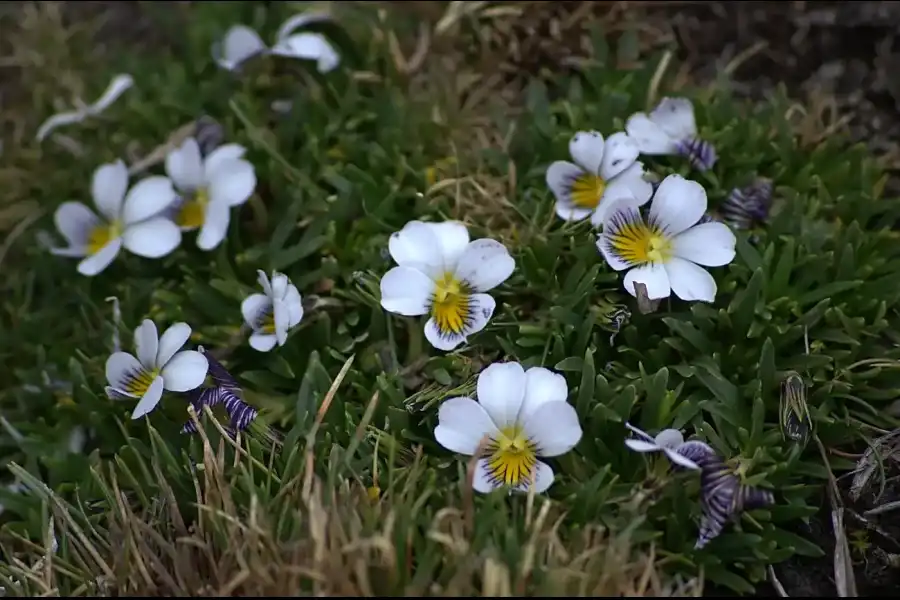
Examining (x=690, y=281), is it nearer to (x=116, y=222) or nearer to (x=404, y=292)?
(x=404, y=292)

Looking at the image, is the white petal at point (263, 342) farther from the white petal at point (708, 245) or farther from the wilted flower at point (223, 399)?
the white petal at point (708, 245)

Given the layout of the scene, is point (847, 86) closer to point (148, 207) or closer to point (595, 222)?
point (595, 222)

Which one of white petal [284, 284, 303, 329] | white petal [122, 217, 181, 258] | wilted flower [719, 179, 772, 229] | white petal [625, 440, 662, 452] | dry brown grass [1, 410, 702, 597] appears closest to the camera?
dry brown grass [1, 410, 702, 597]

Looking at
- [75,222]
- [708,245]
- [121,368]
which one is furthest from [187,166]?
[708,245]

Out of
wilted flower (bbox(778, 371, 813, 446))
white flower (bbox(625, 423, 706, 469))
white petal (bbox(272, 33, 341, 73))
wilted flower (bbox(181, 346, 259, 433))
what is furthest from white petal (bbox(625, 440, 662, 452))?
white petal (bbox(272, 33, 341, 73))

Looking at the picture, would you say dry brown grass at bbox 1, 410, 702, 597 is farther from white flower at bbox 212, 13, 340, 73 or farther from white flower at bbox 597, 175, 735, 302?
white flower at bbox 212, 13, 340, 73

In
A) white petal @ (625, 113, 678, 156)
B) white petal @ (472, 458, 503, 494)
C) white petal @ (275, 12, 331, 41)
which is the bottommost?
white petal @ (472, 458, 503, 494)

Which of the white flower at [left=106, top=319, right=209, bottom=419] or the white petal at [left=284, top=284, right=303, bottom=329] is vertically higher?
the white petal at [left=284, top=284, right=303, bottom=329]

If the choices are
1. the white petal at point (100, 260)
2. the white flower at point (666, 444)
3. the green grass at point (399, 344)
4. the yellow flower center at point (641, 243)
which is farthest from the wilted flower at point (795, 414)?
the white petal at point (100, 260)
